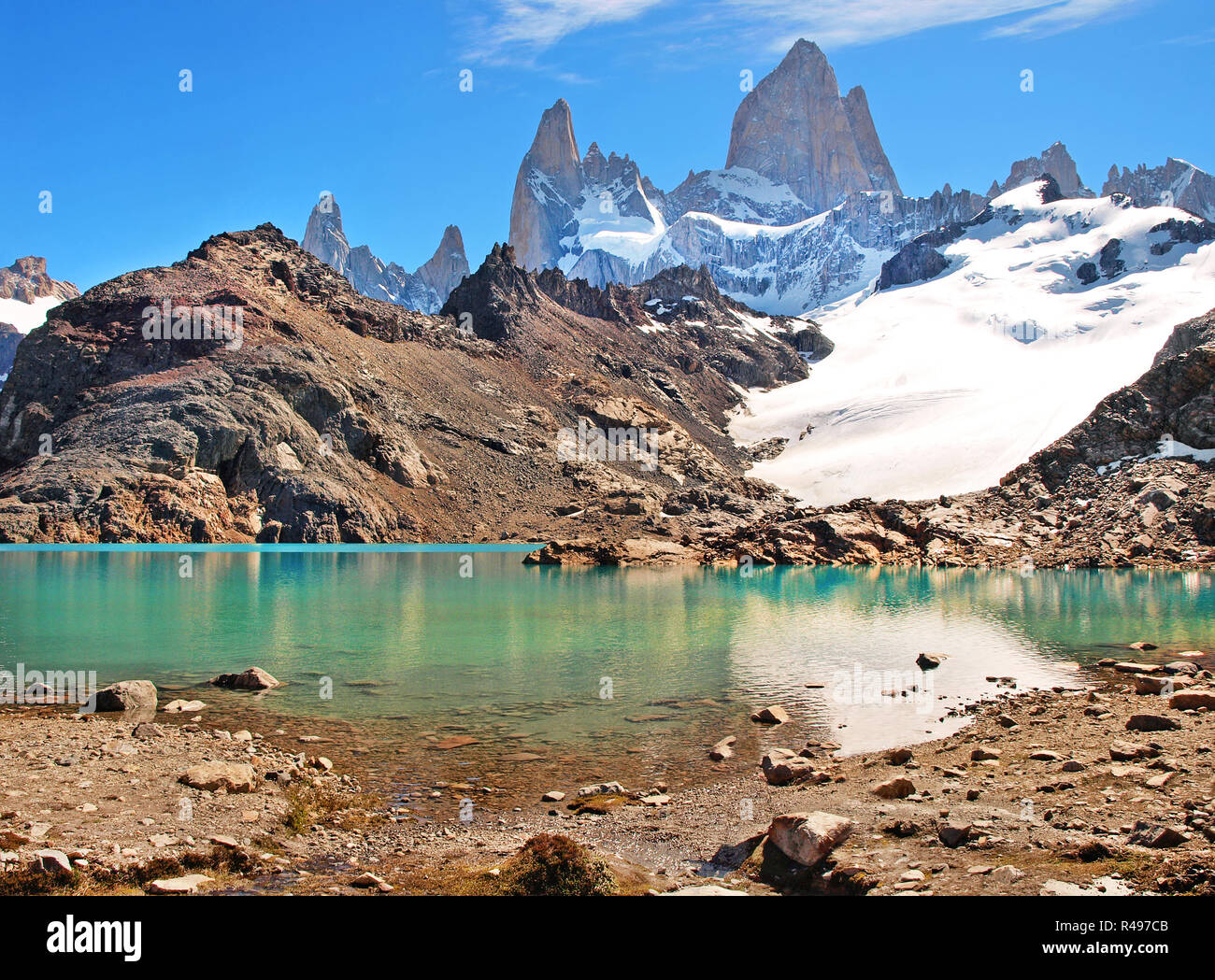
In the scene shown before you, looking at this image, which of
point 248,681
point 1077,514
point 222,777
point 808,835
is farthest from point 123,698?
point 1077,514

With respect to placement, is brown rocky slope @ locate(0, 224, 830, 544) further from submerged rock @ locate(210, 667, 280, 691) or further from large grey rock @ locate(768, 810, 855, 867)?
large grey rock @ locate(768, 810, 855, 867)

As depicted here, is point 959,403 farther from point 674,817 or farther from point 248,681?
point 674,817

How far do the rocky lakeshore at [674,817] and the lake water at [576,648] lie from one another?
1.58m

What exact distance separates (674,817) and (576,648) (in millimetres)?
16564

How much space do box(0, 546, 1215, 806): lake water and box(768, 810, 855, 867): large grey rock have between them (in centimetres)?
497

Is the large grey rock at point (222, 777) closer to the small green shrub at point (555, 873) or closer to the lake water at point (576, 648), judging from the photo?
the lake water at point (576, 648)

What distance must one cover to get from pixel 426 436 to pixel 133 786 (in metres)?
104

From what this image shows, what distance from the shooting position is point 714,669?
24.4 metres

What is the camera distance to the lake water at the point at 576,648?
1689 cm

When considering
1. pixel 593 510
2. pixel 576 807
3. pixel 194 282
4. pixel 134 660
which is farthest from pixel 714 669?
pixel 194 282

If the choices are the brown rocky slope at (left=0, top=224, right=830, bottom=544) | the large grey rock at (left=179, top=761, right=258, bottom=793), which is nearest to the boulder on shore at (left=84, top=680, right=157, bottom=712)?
the large grey rock at (left=179, top=761, right=258, bottom=793)

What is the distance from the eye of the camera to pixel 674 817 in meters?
11.9

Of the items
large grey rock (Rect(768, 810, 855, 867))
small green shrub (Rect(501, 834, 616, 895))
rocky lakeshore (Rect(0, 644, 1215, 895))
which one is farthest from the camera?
large grey rock (Rect(768, 810, 855, 867))

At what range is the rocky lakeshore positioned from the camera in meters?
8.41
